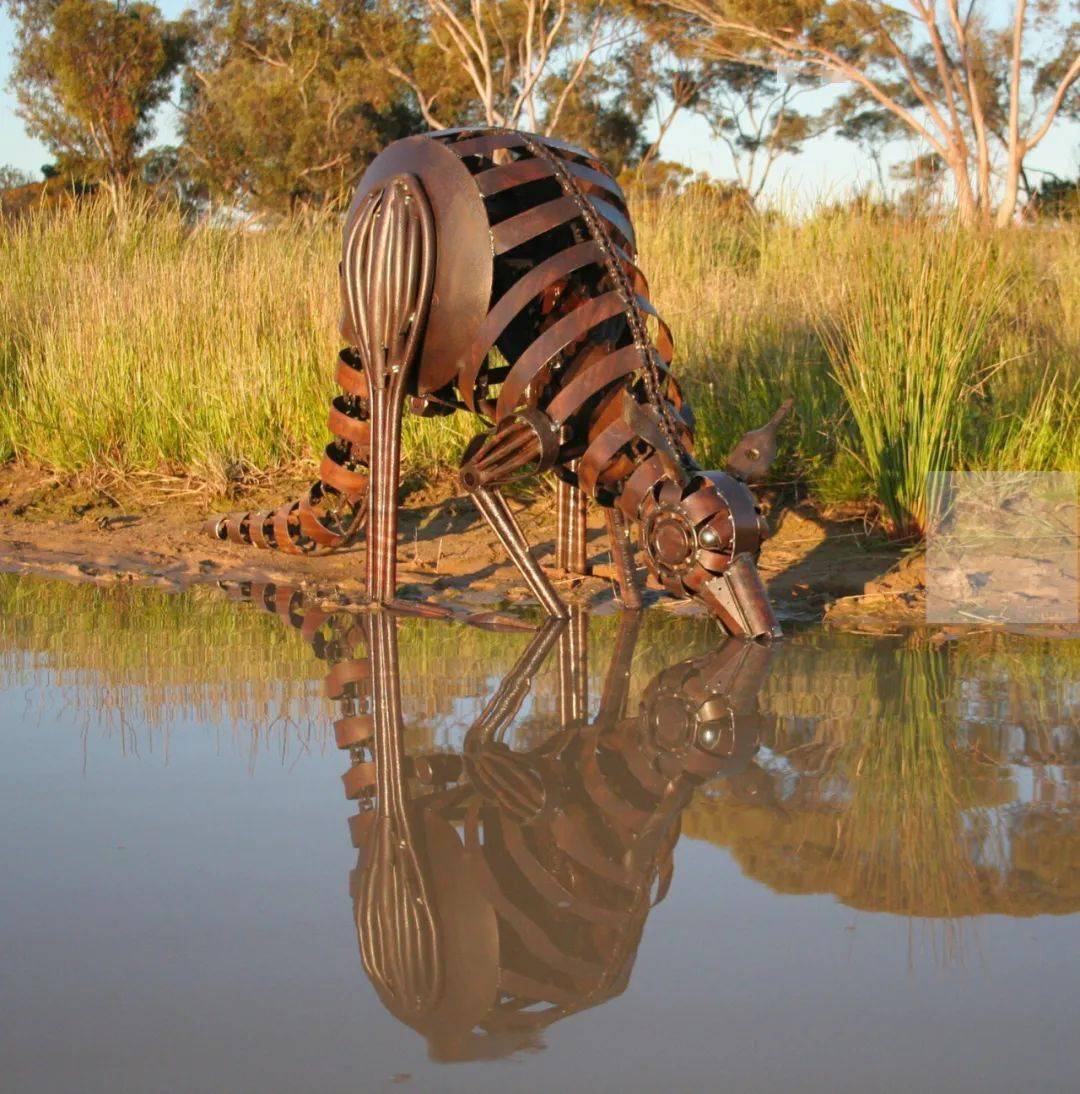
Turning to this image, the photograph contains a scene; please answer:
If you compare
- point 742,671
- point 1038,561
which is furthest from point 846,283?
point 742,671

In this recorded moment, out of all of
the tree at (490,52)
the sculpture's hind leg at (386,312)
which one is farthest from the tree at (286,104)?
the sculpture's hind leg at (386,312)

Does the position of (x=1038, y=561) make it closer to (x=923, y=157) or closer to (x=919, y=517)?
(x=919, y=517)

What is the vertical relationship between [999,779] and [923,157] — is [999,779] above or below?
below

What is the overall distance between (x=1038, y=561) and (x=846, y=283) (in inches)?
94.8

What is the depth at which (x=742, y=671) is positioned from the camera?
432 cm

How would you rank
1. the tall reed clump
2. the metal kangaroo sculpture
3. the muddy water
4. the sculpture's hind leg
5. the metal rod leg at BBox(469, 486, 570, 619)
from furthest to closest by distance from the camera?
the tall reed clump < the metal rod leg at BBox(469, 486, 570, 619) < the sculpture's hind leg < the metal kangaroo sculpture < the muddy water

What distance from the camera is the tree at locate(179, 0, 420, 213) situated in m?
32.1

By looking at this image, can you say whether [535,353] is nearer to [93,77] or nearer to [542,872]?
[542,872]

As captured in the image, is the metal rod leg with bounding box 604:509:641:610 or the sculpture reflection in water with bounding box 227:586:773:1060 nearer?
the sculpture reflection in water with bounding box 227:586:773:1060

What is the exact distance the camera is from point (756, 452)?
4.57 metres

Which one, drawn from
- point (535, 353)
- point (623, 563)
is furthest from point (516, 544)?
point (535, 353)

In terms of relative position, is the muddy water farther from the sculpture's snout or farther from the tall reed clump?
the tall reed clump

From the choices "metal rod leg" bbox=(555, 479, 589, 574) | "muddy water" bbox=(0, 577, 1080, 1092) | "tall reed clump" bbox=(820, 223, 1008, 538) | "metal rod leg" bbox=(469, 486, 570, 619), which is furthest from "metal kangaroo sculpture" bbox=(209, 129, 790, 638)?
"tall reed clump" bbox=(820, 223, 1008, 538)

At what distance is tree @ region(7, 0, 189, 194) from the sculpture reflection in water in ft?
96.0
